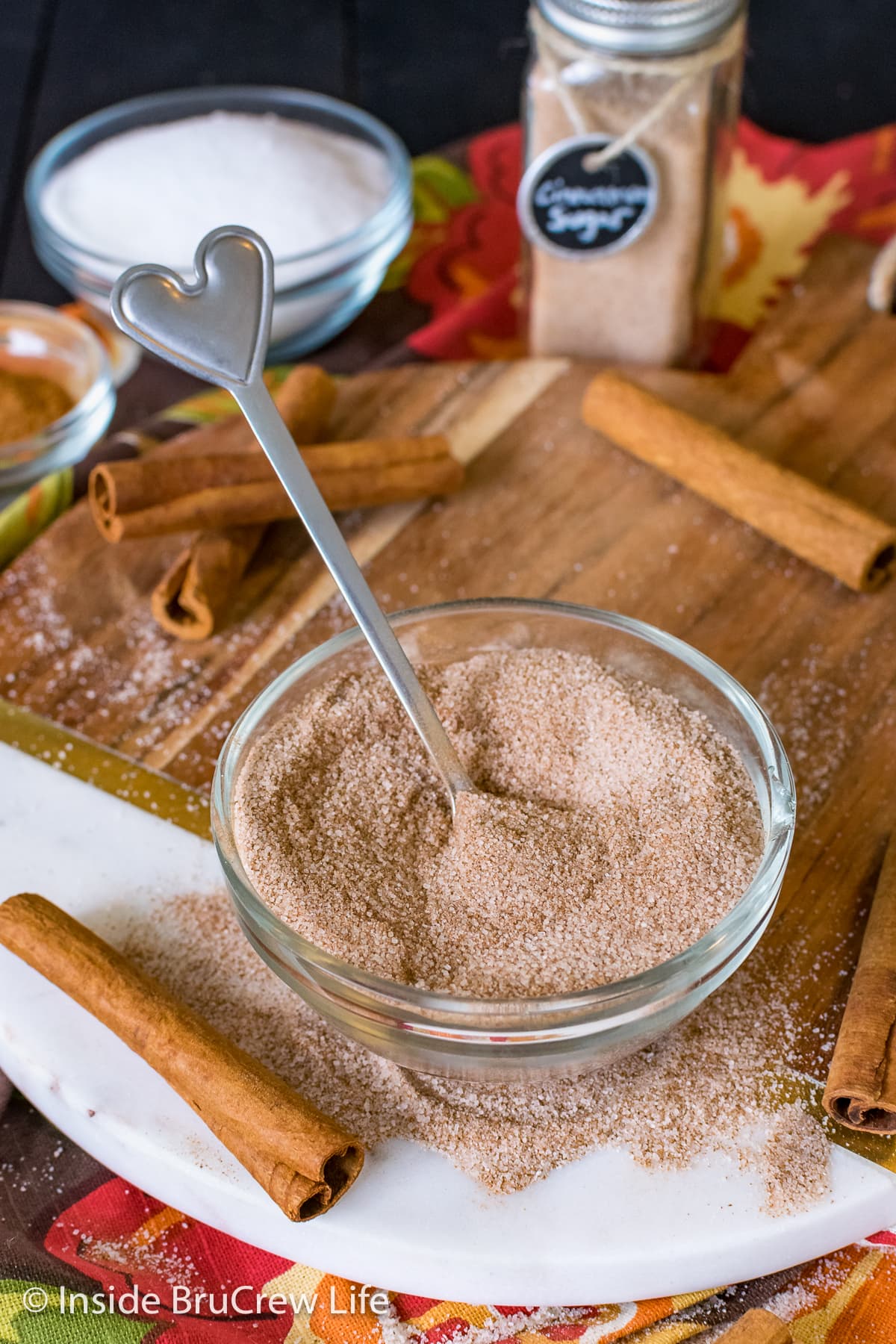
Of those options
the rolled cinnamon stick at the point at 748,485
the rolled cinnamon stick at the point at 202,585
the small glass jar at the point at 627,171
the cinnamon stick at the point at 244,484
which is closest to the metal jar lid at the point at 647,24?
the small glass jar at the point at 627,171

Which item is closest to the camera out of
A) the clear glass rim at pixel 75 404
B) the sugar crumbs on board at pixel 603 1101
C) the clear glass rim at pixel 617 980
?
the clear glass rim at pixel 617 980

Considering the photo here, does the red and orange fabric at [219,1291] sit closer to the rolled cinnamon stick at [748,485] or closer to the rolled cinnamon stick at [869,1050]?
the rolled cinnamon stick at [869,1050]

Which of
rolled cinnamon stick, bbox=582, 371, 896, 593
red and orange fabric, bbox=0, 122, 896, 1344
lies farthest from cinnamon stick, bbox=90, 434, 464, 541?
red and orange fabric, bbox=0, 122, 896, 1344

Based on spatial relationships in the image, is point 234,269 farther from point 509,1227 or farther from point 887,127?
point 887,127

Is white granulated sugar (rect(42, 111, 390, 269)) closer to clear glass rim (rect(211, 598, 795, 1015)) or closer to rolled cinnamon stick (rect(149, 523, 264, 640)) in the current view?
rolled cinnamon stick (rect(149, 523, 264, 640))

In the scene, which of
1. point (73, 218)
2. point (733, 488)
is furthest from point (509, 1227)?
point (73, 218)
